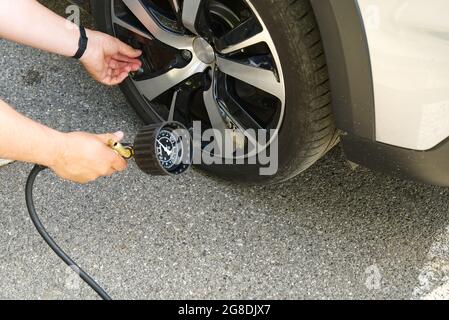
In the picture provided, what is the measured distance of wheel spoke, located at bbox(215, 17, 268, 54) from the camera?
124 cm

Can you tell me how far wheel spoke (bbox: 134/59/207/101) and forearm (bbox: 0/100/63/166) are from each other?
362mm

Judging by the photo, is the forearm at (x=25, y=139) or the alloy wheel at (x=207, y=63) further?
the alloy wheel at (x=207, y=63)

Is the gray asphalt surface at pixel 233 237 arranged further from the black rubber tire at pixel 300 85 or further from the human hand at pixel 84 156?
the human hand at pixel 84 156

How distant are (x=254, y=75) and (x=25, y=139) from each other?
1.58 ft

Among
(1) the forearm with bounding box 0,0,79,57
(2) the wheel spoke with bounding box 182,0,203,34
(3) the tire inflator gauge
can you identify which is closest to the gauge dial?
(3) the tire inflator gauge

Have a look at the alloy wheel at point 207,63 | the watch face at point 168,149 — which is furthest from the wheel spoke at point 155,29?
the watch face at point 168,149

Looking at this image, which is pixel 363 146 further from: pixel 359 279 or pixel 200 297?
pixel 200 297

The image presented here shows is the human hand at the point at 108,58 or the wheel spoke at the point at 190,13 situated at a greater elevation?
the wheel spoke at the point at 190,13

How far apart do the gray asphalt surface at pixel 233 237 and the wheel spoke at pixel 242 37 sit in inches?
16.6

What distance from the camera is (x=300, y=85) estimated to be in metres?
1.21

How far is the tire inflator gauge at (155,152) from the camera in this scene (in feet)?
4.28

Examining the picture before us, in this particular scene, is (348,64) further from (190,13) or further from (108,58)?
(108,58)

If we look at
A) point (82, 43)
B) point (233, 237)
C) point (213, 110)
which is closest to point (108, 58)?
point (82, 43)

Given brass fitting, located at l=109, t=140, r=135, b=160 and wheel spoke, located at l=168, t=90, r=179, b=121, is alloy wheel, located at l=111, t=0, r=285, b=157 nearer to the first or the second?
wheel spoke, located at l=168, t=90, r=179, b=121
